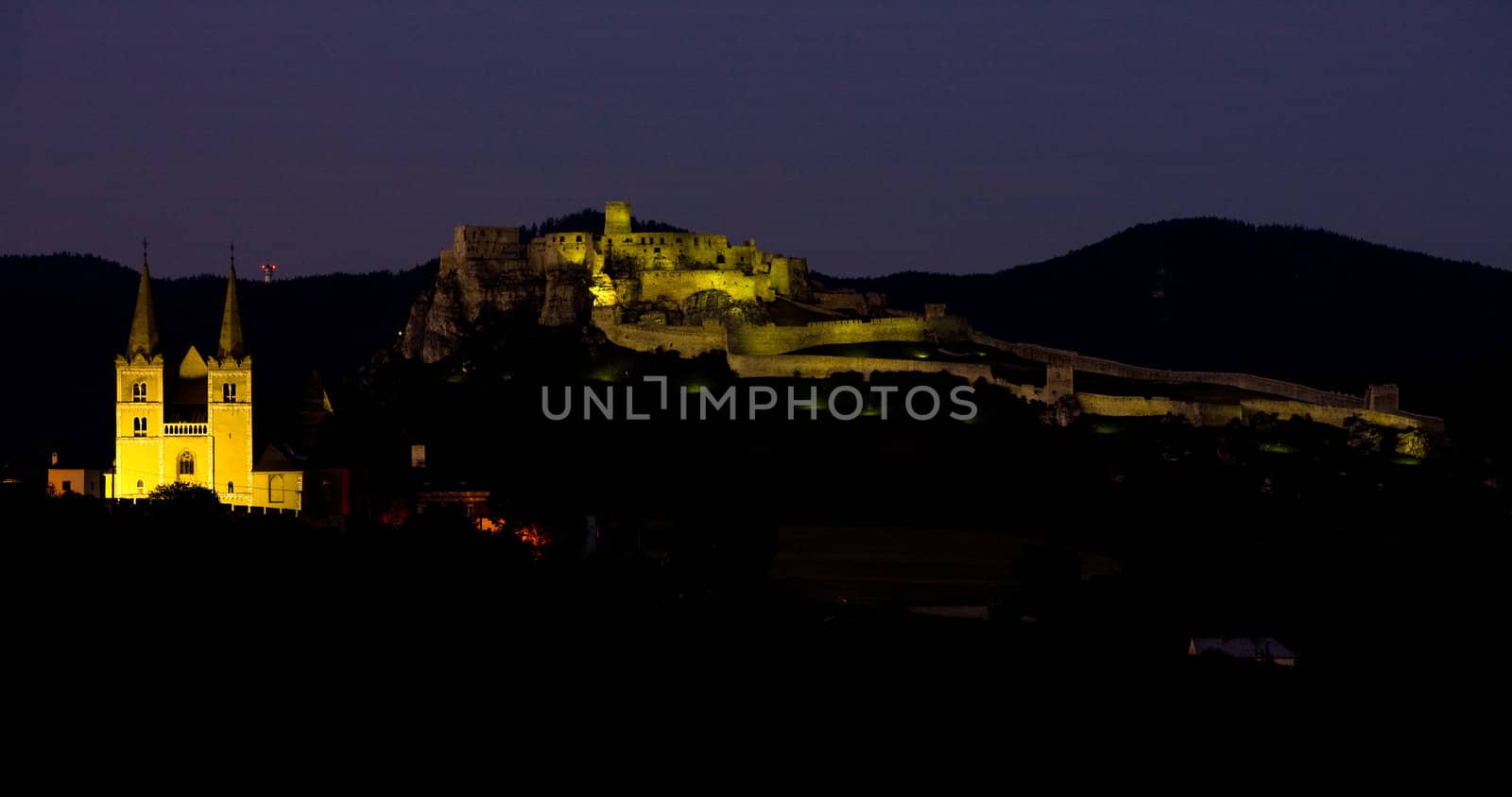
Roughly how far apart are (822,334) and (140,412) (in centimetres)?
4238

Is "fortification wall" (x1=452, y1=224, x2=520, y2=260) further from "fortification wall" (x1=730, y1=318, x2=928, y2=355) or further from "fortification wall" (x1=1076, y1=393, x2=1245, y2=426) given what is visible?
"fortification wall" (x1=1076, y1=393, x2=1245, y2=426)

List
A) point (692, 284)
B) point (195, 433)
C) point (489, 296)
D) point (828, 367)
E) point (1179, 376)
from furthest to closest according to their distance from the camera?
point (489, 296) < point (692, 284) < point (1179, 376) < point (828, 367) < point (195, 433)

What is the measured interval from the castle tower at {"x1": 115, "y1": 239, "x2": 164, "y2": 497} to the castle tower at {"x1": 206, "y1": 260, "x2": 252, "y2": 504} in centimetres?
153

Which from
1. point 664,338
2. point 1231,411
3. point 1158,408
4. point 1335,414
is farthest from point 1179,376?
point 664,338

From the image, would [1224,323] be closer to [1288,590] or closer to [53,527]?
[1288,590]

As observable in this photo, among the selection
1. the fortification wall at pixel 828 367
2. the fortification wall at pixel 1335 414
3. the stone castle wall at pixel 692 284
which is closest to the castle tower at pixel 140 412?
the fortification wall at pixel 828 367

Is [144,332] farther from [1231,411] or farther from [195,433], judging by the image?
[1231,411]

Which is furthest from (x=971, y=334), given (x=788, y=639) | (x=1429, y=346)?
(x=1429, y=346)

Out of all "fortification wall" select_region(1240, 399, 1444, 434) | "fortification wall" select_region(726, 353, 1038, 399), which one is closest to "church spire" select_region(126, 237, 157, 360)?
"fortification wall" select_region(726, 353, 1038, 399)

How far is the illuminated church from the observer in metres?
65.5

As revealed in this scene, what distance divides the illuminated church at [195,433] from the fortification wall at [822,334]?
3498 centimetres

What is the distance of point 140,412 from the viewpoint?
66.1 m

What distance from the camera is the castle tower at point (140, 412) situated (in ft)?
214

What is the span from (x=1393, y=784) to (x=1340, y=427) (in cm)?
5612
